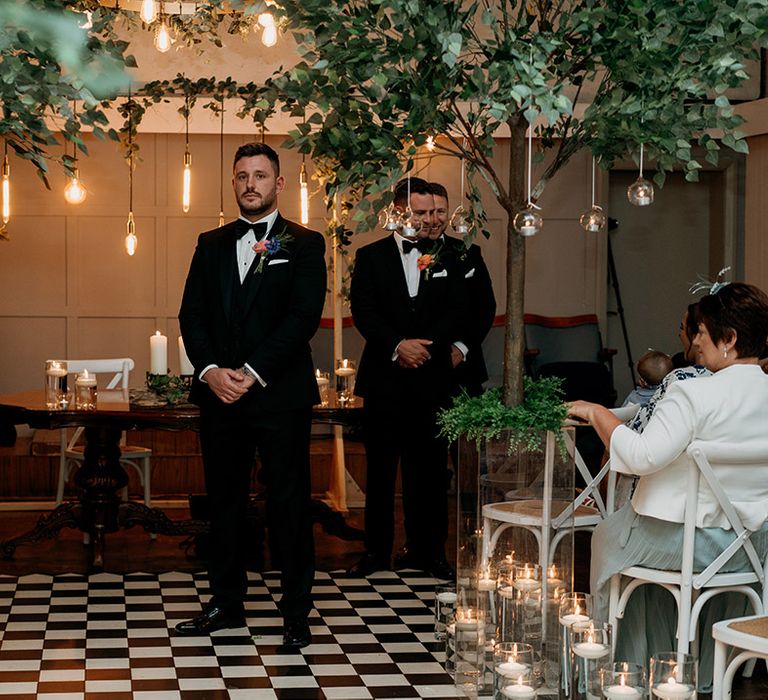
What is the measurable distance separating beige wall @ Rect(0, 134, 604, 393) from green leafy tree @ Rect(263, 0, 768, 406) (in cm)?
585

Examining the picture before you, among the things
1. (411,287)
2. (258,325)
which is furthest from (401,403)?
(258,325)

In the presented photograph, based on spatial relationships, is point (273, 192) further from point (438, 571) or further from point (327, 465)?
point (327, 465)

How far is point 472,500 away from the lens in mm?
4152

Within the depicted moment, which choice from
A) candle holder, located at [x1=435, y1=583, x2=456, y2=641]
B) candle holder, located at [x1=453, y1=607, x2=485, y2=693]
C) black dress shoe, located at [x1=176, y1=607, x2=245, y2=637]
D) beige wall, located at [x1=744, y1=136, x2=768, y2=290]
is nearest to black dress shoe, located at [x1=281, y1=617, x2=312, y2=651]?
black dress shoe, located at [x1=176, y1=607, x2=245, y2=637]

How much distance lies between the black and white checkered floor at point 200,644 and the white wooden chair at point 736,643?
3.65ft

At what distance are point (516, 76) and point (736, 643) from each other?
1.57m

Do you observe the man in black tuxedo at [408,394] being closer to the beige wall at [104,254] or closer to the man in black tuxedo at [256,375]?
the man in black tuxedo at [256,375]

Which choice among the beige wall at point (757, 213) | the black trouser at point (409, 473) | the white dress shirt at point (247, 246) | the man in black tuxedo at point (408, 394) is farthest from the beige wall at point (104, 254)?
the white dress shirt at point (247, 246)

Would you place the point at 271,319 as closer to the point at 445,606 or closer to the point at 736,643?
the point at 445,606

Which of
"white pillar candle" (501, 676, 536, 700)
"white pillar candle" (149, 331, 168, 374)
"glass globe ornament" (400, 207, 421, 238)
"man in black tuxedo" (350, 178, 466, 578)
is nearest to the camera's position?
"white pillar candle" (501, 676, 536, 700)

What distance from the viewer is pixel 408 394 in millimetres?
6098

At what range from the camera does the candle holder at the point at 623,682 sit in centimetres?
308

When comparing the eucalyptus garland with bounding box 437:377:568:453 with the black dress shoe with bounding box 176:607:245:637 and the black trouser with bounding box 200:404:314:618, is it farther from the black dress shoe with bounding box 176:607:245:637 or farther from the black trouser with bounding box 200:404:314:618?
the black dress shoe with bounding box 176:607:245:637

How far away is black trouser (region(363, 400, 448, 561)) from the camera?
240 inches
